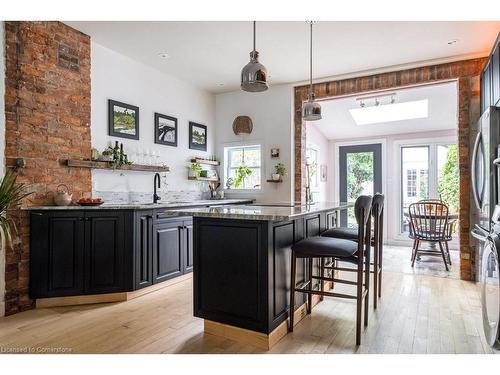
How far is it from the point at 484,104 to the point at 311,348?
129 inches

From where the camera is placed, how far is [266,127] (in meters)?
5.28

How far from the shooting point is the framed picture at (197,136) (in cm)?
518

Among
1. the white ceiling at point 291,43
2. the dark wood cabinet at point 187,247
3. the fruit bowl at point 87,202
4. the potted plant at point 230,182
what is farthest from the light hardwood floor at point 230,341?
the white ceiling at point 291,43

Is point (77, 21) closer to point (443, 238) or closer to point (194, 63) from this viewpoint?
point (194, 63)

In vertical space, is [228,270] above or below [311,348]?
above

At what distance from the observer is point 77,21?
327 cm

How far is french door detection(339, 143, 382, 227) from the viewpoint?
660 cm

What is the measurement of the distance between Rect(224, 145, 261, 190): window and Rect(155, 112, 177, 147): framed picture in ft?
3.66

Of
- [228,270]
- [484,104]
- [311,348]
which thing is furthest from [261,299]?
[484,104]

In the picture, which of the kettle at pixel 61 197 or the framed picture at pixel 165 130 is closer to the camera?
the kettle at pixel 61 197

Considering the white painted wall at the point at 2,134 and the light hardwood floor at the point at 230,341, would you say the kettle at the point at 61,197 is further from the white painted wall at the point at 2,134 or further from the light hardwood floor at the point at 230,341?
the light hardwood floor at the point at 230,341

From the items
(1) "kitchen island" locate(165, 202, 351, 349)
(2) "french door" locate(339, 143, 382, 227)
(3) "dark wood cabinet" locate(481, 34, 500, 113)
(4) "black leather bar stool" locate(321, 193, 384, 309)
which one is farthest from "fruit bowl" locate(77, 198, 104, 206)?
(2) "french door" locate(339, 143, 382, 227)

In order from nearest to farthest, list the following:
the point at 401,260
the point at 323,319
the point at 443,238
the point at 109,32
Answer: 1. the point at 323,319
2. the point at 109,32
3. the point at 443,238
4. the point at 401,260

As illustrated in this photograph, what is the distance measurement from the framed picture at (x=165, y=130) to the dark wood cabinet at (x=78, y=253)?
170 cm
